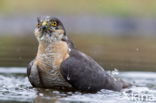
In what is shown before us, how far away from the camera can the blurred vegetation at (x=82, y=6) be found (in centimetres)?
3416

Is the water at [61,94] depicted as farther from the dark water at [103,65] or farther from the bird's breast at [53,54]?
the bird's breast at [53,54]

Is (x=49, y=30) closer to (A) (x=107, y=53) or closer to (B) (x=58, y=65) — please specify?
(B) (x=58, y=65)

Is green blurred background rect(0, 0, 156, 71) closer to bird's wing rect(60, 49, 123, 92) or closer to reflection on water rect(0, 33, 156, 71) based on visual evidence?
reflection on water rect(0, 33, 156, 71)

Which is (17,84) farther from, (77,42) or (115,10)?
(115,10)

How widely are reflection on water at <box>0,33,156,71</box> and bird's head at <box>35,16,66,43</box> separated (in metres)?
4.08

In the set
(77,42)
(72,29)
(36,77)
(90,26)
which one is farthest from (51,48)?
(90,26)

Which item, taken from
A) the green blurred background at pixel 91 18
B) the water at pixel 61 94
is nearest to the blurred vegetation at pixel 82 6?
the green blurred background at pixel 91 18

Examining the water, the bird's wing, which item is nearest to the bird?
the bird's wing

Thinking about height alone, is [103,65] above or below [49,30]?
below

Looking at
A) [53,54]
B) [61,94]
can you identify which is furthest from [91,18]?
[61,94]

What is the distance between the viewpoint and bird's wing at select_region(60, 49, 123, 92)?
11.8m

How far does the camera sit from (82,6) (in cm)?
3659

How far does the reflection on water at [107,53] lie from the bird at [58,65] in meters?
3.89

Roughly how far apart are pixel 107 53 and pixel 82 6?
16935mm
